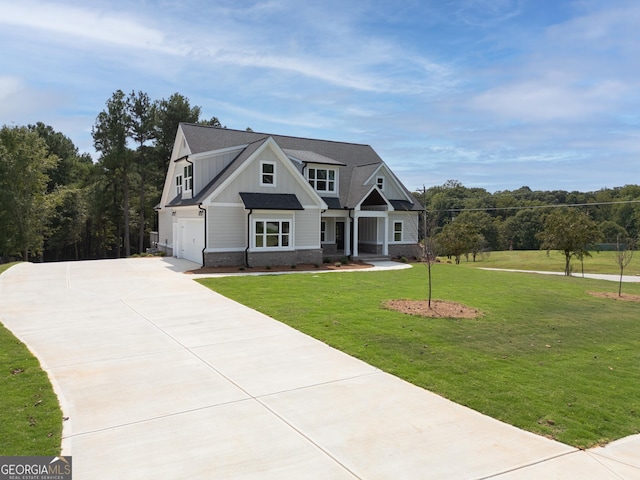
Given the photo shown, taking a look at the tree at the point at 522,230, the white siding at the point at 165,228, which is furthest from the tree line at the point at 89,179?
the tree at the point at 522,230

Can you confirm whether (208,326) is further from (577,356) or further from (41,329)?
(577,356)

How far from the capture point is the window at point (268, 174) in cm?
2255

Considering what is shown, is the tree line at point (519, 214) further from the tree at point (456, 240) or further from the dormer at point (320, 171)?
the dormer at point (320, 171)

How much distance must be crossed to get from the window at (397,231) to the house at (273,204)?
68 mm

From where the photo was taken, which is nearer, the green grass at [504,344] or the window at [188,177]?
the green grass at [504,344]

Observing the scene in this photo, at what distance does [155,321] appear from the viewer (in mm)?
10602

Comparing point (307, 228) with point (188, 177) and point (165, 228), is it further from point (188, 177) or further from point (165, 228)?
point (165, 228)

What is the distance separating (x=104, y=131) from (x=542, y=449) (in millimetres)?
45869

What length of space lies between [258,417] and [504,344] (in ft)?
18.7

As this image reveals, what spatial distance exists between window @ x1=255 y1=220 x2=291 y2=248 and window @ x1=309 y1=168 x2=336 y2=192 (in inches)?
209

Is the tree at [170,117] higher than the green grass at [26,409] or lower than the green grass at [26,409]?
higher

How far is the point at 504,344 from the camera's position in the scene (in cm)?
890

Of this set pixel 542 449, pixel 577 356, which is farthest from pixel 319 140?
pixel 542 449

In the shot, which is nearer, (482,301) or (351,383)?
(351,383)
